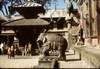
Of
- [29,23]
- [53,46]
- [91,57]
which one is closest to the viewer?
[91,57]

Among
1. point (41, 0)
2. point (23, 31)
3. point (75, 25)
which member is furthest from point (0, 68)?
point (41, 0)

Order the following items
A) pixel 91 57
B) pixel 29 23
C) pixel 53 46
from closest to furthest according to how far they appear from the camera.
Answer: pixel 91 57
pixel 53 46
pixel 29 23

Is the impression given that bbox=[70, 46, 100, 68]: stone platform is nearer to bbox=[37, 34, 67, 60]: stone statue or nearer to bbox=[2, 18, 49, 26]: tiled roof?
bbox=[37, 34, 67, 60]: stone statue

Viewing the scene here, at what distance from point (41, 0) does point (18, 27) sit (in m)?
20.6

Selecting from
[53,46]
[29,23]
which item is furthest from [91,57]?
[29,23]

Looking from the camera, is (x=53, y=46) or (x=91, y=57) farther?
(x=53, y=46)

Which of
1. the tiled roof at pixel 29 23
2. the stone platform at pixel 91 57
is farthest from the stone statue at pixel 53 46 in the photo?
the tiled roof at pixel 29 23

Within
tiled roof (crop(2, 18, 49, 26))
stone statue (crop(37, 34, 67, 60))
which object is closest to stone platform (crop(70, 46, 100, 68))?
stone statue (crop(37, 34, 67, 60))

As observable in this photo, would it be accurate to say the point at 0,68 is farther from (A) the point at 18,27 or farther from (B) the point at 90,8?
(B) the point at 90,8

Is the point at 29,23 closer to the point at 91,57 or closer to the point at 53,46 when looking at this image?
the point at 53,46

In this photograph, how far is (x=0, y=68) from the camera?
40.6ft

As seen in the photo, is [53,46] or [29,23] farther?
[29,23]

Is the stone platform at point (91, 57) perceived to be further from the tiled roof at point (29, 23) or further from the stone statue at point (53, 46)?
→ the tiled roof at point (29, 23)

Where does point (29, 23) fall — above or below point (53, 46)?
above
